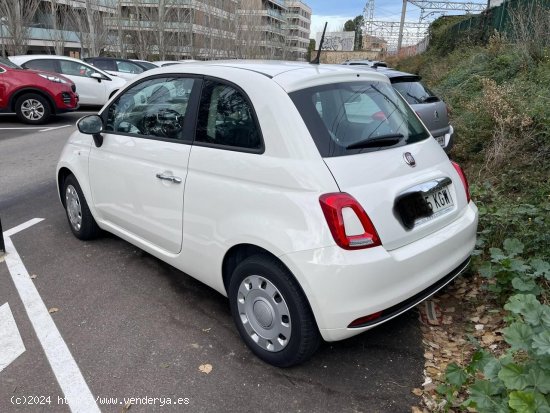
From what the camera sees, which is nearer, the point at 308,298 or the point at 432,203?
the point at 308,298

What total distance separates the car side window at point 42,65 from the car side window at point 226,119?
40.1 ft

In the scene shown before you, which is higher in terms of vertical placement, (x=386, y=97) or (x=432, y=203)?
(x=386, y=97)

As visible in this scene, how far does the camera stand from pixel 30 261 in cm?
408

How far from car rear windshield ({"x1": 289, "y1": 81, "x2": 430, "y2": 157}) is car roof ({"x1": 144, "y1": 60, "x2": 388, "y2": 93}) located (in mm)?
49

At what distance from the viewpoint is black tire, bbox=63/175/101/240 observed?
4277 mm

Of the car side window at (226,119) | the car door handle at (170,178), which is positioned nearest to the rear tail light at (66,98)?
the car door handle at (170,178)

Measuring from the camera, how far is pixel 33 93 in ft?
36.7

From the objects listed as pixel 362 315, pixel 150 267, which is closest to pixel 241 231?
pixel 362 315

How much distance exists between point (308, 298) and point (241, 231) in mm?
558

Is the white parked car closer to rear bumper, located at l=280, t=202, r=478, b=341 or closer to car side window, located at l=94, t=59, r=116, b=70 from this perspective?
car side window, located at l=94, t=59, r=116, b=70

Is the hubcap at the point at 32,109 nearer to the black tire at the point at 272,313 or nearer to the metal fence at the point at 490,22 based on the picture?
the black tire at the point at 272,313

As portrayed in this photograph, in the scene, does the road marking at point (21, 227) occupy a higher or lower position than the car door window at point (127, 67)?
lower

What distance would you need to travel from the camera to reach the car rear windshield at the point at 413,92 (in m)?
6.43

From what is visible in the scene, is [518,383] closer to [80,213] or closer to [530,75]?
[80,213]
